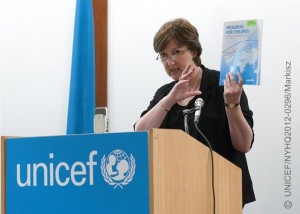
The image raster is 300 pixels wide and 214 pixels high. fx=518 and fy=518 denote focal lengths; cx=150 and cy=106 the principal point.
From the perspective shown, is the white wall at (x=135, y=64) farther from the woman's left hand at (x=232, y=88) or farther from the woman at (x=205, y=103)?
the woman's left hand at (x=232, y=88)

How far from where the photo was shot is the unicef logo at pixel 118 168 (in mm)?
1434

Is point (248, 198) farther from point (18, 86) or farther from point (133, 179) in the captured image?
point (18, 86)

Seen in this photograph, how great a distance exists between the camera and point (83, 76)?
144 inches

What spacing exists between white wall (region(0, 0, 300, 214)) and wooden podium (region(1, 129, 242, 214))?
149cm

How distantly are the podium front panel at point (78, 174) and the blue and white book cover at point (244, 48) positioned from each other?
0.70 meters

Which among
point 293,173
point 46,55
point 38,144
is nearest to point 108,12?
point 46,55

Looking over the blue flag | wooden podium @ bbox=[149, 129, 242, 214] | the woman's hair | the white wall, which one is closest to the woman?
the woman's hair

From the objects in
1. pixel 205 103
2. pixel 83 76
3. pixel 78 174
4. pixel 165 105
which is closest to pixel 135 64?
pixel 83 76

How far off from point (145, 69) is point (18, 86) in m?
1.06

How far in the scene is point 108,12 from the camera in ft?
12.6

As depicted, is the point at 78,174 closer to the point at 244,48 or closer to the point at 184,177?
the point at 184,177

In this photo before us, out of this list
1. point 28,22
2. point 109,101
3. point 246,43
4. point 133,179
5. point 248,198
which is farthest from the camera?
point 28,22

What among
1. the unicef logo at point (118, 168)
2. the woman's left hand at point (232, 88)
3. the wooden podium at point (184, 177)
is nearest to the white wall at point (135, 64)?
the woman's left hand at point (232, 88)

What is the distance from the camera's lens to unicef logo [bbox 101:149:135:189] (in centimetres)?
143
